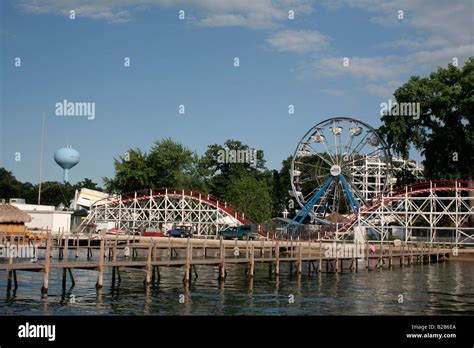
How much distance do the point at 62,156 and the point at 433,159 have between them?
8669 centimetres

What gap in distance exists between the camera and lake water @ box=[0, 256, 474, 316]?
25.4 metres

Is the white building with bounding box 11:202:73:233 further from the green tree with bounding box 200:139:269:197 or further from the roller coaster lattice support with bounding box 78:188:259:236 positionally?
the green tree with bounding box 200:139:269:197

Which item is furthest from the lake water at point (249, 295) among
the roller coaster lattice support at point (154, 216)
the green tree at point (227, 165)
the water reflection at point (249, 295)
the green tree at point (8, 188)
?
the green tree at point (8, 188)

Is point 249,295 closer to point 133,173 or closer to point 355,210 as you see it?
point 355,210

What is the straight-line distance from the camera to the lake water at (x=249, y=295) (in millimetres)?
25422

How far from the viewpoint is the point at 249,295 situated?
30.1 metres

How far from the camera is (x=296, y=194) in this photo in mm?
70938

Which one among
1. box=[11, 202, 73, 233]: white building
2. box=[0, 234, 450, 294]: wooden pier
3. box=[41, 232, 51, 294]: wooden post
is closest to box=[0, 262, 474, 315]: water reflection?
box=[41, 232, 51, 294]: wooden post

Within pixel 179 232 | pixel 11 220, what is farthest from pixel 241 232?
pixel 11 220

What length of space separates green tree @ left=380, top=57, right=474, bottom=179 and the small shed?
4169 cm

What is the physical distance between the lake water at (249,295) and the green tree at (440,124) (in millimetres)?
28755
